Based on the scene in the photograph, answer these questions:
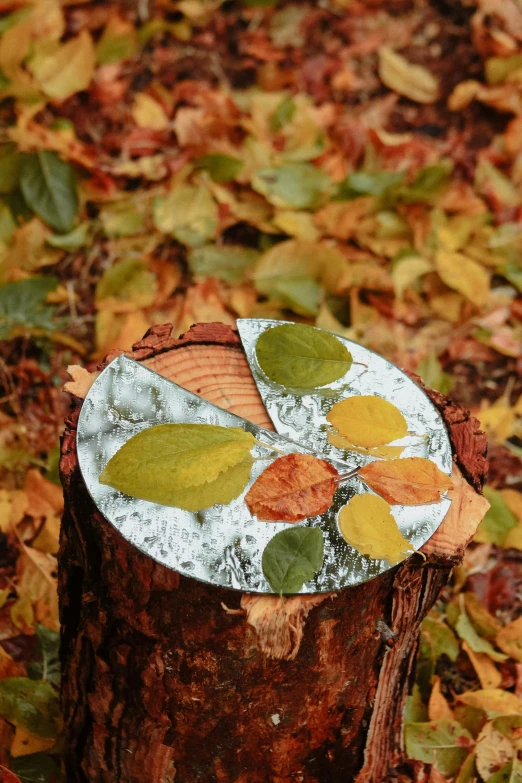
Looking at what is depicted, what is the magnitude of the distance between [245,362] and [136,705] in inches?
24.4

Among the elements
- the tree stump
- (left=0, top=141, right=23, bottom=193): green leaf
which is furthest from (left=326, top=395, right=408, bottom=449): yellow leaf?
(left=0, top=141, right=23, bottom=193): green leaf

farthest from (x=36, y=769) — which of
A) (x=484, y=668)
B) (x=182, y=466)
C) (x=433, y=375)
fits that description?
(x=433, y=375)

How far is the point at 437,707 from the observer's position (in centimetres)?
178

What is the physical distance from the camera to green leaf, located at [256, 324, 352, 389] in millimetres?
1497

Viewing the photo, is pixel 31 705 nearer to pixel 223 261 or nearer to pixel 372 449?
pixel 372 449

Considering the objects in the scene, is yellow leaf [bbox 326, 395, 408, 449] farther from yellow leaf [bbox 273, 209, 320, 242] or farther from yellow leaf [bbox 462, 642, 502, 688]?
yellow leaf [bbox 273, 209, 320, 242]

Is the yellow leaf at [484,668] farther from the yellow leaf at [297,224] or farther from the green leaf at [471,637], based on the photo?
the yellow leaf at [297,224]

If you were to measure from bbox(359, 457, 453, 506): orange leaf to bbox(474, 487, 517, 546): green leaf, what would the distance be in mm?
795

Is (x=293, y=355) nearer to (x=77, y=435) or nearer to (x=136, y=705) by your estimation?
(x=77, y=435)

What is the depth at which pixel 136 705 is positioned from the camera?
138cm

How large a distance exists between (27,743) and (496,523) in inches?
47.9

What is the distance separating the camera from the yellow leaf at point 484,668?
1846 mm

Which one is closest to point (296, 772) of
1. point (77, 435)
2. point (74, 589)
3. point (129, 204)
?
point (74, 589)

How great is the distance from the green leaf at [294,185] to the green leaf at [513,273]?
0.66m
